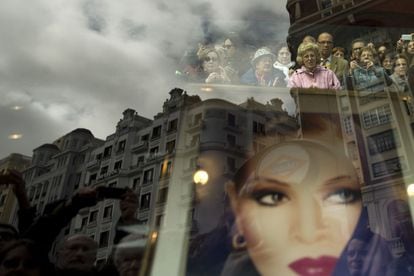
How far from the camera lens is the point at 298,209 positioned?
2.53m

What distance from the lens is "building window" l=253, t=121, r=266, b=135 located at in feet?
9.37

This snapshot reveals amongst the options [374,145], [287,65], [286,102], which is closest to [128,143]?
[286,102]

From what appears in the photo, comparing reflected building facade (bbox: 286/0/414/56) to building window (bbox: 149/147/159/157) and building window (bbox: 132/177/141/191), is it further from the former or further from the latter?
building window (bbox: 132/177/141/191)

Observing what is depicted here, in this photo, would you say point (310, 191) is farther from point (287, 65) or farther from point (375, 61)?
point (375, 61)

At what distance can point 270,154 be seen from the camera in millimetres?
2719

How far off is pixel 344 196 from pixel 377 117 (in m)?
0.90

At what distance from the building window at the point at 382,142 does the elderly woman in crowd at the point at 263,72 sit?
0.82 m

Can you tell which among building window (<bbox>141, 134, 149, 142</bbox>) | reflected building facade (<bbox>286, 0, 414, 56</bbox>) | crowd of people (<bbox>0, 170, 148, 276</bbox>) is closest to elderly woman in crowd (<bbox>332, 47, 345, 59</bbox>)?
reflected building facade (<bbox>286, 0, 414, 56</bbox>)

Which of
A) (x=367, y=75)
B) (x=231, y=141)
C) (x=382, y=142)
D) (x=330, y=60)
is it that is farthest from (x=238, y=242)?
(x=330, y=60)

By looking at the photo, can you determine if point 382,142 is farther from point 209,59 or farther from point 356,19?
point 356,19

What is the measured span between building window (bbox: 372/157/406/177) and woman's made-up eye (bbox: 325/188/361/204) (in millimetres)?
309

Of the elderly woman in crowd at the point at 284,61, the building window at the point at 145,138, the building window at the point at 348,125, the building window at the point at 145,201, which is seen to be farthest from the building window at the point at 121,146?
the building window at the point at 348,125

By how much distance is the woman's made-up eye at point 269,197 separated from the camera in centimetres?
257

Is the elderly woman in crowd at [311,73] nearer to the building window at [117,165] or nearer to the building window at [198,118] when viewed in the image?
the building window at [198,118]
